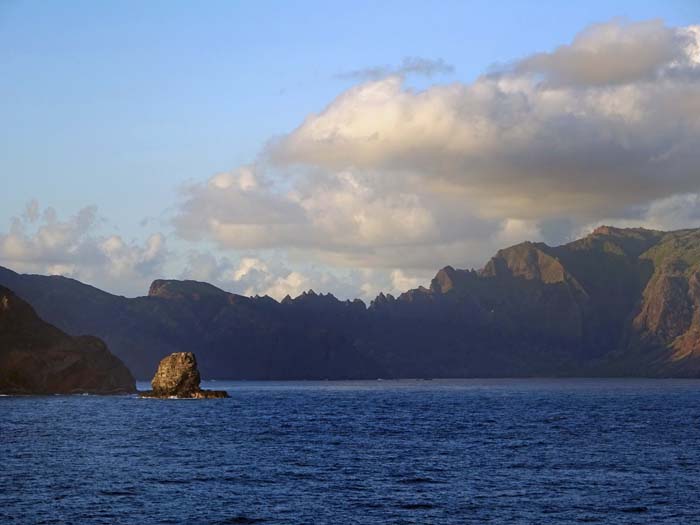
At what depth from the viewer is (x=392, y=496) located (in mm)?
72188

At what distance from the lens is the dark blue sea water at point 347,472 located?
214 ft

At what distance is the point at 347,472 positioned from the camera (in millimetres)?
85812

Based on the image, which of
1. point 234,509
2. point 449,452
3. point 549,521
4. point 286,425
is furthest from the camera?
point 286,425

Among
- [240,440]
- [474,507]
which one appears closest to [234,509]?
[474,507]

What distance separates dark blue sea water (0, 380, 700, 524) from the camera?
214 ft

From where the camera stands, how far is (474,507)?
6738 cm

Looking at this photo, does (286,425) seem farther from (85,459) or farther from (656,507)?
(656,507)

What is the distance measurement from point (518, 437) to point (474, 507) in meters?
55.6

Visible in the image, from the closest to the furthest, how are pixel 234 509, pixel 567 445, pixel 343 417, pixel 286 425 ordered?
1. pixel 234 509
2. pixel 567 445
3. pixel 286 425
4. pixel 343 417

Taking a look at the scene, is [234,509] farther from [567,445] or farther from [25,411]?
[25,411]

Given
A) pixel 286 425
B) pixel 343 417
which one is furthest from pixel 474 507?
pixel 343 417

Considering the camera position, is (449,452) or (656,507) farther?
(449,452)

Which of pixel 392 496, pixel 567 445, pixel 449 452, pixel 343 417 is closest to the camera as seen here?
pixel 392 496

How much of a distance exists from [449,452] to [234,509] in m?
40.8
